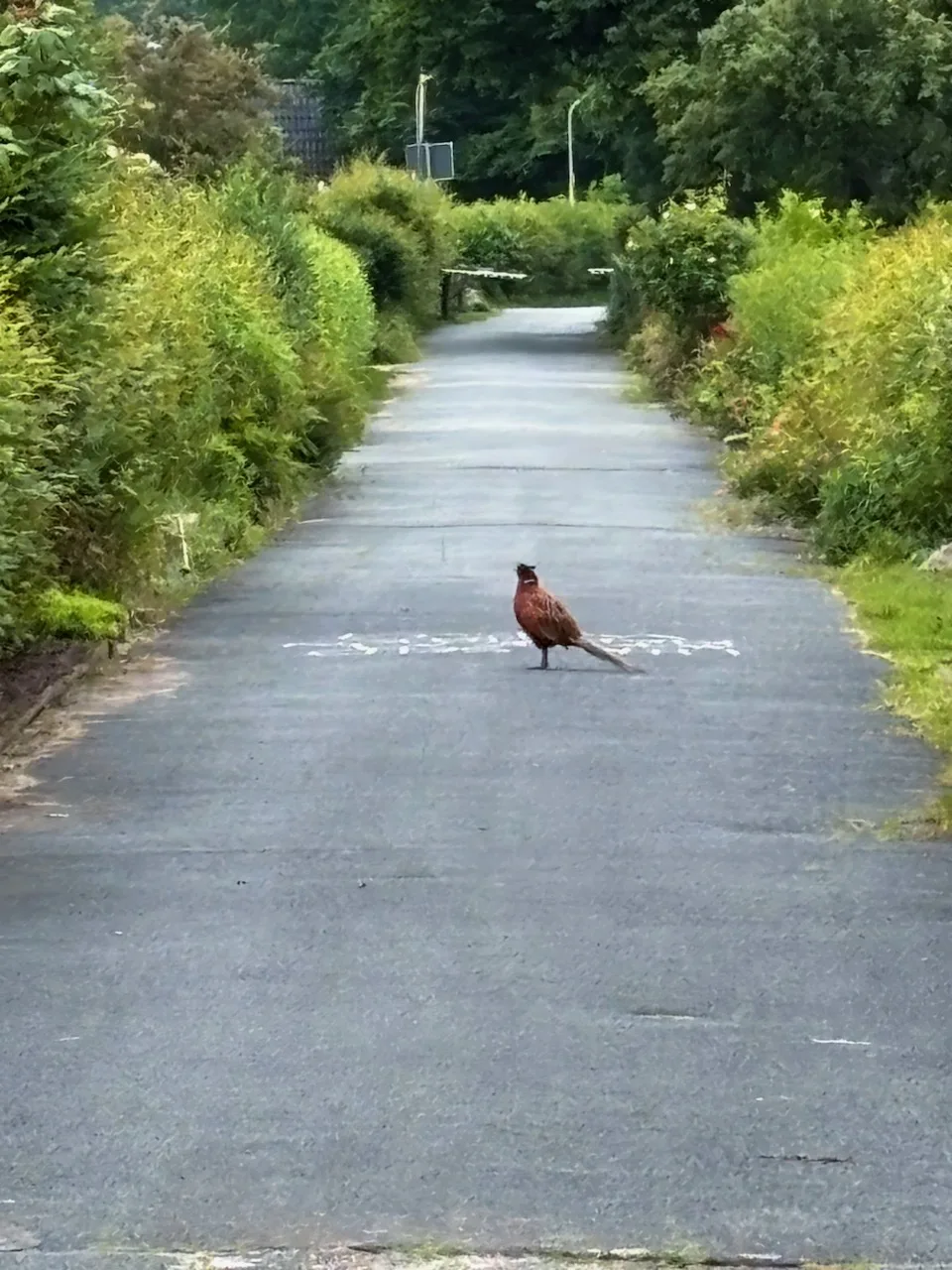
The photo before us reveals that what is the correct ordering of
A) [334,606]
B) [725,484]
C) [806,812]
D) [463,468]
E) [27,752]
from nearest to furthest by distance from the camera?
[806,812]
[27,752]
[334,606]
[725,484]
[463,468]

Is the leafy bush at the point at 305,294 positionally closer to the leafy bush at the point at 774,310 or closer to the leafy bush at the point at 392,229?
the leafy bush at the point at 774,310

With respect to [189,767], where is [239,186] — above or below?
above

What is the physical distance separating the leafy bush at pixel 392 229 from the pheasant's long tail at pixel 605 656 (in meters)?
25.7

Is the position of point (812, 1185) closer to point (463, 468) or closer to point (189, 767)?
point (189, 767)

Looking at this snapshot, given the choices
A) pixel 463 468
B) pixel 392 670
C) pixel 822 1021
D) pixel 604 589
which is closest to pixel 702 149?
pixel 463 468

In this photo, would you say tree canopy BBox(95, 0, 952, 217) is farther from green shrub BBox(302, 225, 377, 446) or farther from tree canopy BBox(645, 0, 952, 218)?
green shrub BBox(302, 225, 377, 446)

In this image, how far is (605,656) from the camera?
11656 millimetres

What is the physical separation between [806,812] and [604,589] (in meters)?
5.88

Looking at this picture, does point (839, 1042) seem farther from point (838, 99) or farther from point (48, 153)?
point (838, 99)

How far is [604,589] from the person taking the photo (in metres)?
14.5

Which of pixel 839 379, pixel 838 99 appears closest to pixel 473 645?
pixel 839 379

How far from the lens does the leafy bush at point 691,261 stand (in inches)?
1143

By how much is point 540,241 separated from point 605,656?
56.5 metres

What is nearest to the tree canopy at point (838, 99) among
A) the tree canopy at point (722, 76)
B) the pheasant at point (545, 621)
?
the tree canopy at point (722, 76)
